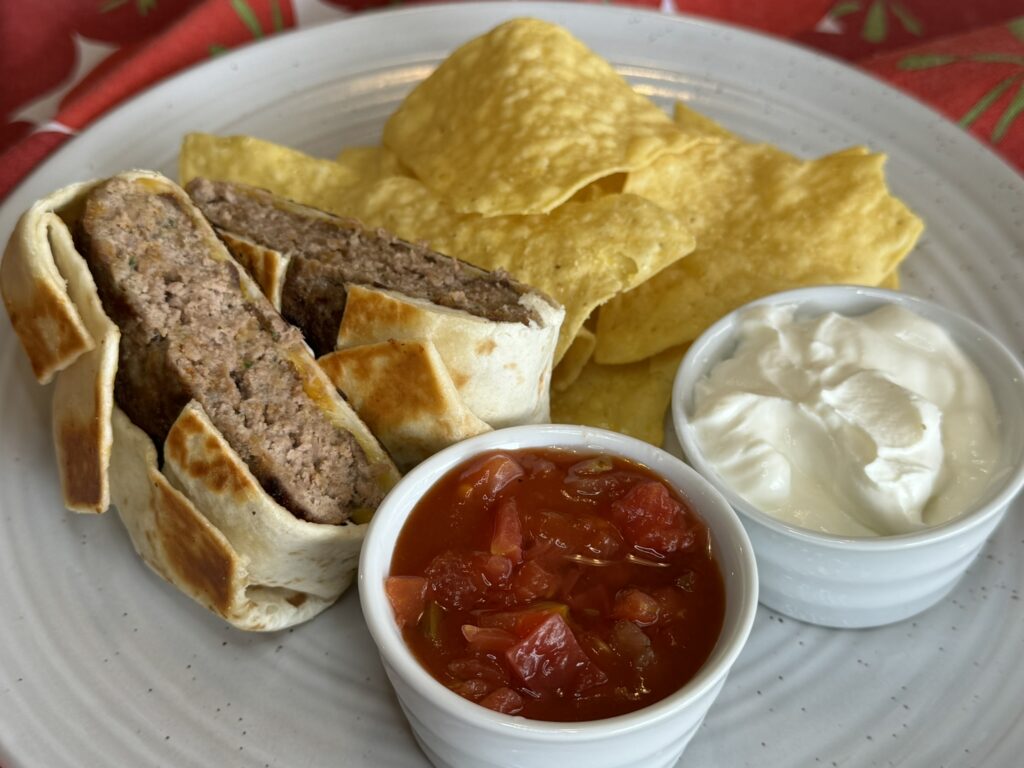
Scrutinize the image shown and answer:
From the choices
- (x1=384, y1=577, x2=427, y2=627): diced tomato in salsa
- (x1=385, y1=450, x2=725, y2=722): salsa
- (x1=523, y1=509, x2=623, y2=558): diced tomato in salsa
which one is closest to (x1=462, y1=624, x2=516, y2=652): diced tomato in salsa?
(x1=385, y1=450, x2=725, y2=722): salsa

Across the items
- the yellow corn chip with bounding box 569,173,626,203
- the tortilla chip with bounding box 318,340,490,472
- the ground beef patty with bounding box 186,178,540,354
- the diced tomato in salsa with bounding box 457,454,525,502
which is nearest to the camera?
the diced tomato in salsa with bounding box 457,454,525,502

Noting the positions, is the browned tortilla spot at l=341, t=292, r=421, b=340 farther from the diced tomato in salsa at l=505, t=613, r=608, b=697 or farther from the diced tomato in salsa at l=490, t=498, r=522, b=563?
the diced tomato in salsa at l=505, t=613, r=608, b=697

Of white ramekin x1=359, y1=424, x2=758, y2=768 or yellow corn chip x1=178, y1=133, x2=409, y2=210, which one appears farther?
yellow corn chip x1=178, y1=133, x2=409, y2=210

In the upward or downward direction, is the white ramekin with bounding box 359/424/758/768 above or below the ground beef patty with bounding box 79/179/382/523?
below

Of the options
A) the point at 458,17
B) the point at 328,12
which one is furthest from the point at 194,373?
the point at 328,12

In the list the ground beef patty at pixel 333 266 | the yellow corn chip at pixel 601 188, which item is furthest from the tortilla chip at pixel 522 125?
the ground beef patty at pixel 333 266

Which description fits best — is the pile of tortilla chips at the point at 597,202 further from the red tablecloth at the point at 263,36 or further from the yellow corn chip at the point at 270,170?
the red tablecloth at the point at 263,36

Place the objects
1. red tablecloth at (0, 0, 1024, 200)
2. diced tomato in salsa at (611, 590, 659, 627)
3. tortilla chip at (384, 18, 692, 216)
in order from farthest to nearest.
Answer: red tablecloth at (0, 0, 1024, 200)
tortilla chip at (384, 18, 692, 216)
diced tomato in salsa at (611, 590, 659, 627)
